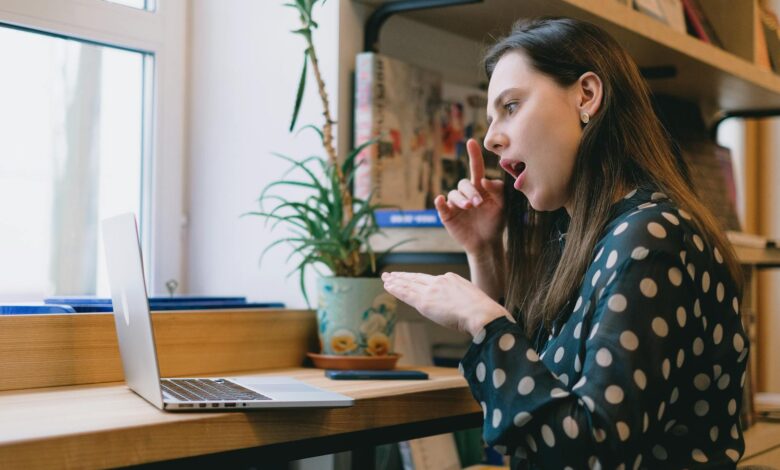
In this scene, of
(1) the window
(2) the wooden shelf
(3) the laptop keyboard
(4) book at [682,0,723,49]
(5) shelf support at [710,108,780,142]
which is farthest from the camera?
(5) shelf support at [710,108,780,142]

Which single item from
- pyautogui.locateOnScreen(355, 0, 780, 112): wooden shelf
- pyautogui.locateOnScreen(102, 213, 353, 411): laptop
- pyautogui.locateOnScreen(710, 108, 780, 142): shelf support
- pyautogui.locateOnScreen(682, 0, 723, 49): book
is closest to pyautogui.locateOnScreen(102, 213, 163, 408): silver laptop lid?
pyautogui.locateOnScreen(102, 213, 353, 411): laptop

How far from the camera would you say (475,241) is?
1.56 metres

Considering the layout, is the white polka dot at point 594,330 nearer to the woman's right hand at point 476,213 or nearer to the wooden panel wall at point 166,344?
the woman's right hand at point 476,213

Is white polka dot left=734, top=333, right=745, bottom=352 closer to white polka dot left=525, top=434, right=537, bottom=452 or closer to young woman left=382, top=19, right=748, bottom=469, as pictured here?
young woman left=382, top=19, right=748, bottom=469

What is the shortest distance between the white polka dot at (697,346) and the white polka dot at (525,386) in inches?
7.9

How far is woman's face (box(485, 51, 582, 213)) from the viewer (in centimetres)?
121

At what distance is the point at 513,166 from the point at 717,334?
36cm

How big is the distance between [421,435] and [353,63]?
2.53 feet

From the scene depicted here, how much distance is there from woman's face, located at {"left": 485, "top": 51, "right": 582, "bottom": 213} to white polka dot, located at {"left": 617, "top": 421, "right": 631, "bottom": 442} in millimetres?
377

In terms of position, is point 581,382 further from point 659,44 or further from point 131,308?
point 659,44

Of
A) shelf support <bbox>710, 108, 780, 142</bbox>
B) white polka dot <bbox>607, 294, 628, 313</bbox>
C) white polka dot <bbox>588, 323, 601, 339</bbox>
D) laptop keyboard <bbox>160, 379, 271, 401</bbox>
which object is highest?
shelf support <bbox>710, 108, 780, 142</bbox>

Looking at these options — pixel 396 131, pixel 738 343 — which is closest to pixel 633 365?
pixel 738 343

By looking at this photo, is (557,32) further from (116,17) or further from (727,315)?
(116,17)

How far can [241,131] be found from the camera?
1.90 m
